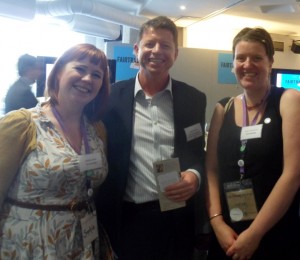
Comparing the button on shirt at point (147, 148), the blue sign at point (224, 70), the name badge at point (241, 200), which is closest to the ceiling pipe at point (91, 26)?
the blue sign at point (224, 70)

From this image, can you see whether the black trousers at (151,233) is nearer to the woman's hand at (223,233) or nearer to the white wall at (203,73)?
the woman's hand at (223,233)

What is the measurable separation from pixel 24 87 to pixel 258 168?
3.14 meters

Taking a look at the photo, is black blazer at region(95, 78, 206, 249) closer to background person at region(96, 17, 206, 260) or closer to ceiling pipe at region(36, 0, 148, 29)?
background person at region(96, 17, 206, 260)

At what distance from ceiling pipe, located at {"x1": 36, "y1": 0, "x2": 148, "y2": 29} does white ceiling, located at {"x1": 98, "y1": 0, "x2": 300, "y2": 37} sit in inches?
12.7

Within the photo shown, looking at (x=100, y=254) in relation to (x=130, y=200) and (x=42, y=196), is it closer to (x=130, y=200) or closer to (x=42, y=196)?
(x=130, y=200)

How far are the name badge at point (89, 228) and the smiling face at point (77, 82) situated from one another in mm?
491

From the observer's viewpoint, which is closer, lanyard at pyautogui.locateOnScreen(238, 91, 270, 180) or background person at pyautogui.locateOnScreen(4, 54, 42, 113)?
lanyard at pyautogui.locateOnScreen(238, 91, 270, 180)

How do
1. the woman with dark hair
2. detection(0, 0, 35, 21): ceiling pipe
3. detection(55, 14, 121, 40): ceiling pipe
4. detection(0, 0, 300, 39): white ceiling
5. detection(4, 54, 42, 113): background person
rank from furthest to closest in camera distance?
detection(55, 14, 121, 40): ceiling pipe, detection(0, 0, 300, 39): white ceiling, detection(0, 0, 35, 21): ceiling pipe, detection(4, 54, 42, 113): background person, the woman with dark hair

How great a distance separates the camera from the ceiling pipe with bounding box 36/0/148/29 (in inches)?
189

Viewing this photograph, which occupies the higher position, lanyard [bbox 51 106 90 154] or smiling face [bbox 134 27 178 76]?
smiling face [bbox 134 27 178 76]

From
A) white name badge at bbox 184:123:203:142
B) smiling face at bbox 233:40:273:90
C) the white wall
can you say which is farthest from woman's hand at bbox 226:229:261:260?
the white wall

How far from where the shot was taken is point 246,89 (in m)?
1.56

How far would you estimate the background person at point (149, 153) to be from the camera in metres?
1.63

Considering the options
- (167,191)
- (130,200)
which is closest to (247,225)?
(167,191)
